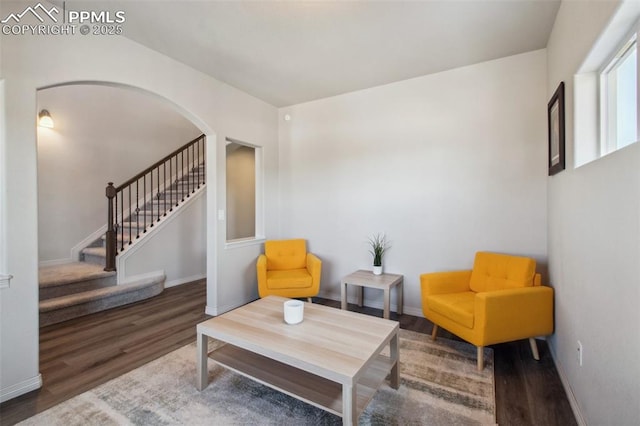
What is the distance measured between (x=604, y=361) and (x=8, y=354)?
3.46m

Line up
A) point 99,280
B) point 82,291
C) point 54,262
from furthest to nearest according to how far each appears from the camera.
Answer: point 54,262 → point 99,280 → point 82,291

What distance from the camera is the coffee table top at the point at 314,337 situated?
1601 millimetres

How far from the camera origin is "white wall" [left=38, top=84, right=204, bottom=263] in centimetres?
425

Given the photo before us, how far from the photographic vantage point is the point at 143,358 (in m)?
Answer: 2.51

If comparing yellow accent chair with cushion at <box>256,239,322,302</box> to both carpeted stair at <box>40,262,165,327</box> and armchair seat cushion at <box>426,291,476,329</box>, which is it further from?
carpeted stair at <box>40,262,165,327</box>

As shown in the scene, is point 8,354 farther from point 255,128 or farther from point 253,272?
point 255,128

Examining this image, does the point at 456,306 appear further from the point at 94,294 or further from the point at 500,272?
the point at 94,294

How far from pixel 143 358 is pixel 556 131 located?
12.6 feet

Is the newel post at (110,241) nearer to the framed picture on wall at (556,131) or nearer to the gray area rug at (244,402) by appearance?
the gray area rug at (244,402)

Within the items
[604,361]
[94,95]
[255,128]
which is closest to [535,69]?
[604,361]

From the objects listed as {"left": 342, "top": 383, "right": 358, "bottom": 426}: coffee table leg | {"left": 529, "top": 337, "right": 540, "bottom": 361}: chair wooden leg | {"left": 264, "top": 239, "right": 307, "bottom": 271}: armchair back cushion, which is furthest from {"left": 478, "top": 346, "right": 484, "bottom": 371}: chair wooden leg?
{"left": 264, "top": 239, "right": 307, "bottom": 271}: armchair back cushion

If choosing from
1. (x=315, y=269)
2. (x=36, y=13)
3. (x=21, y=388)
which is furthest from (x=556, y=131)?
(x=21, y=388)

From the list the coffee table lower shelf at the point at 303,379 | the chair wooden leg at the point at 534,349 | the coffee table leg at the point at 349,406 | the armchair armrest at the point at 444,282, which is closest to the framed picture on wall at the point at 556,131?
the armchair armrest at the point at 444,282

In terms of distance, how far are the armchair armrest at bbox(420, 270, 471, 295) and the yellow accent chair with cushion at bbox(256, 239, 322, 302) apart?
1247mm
